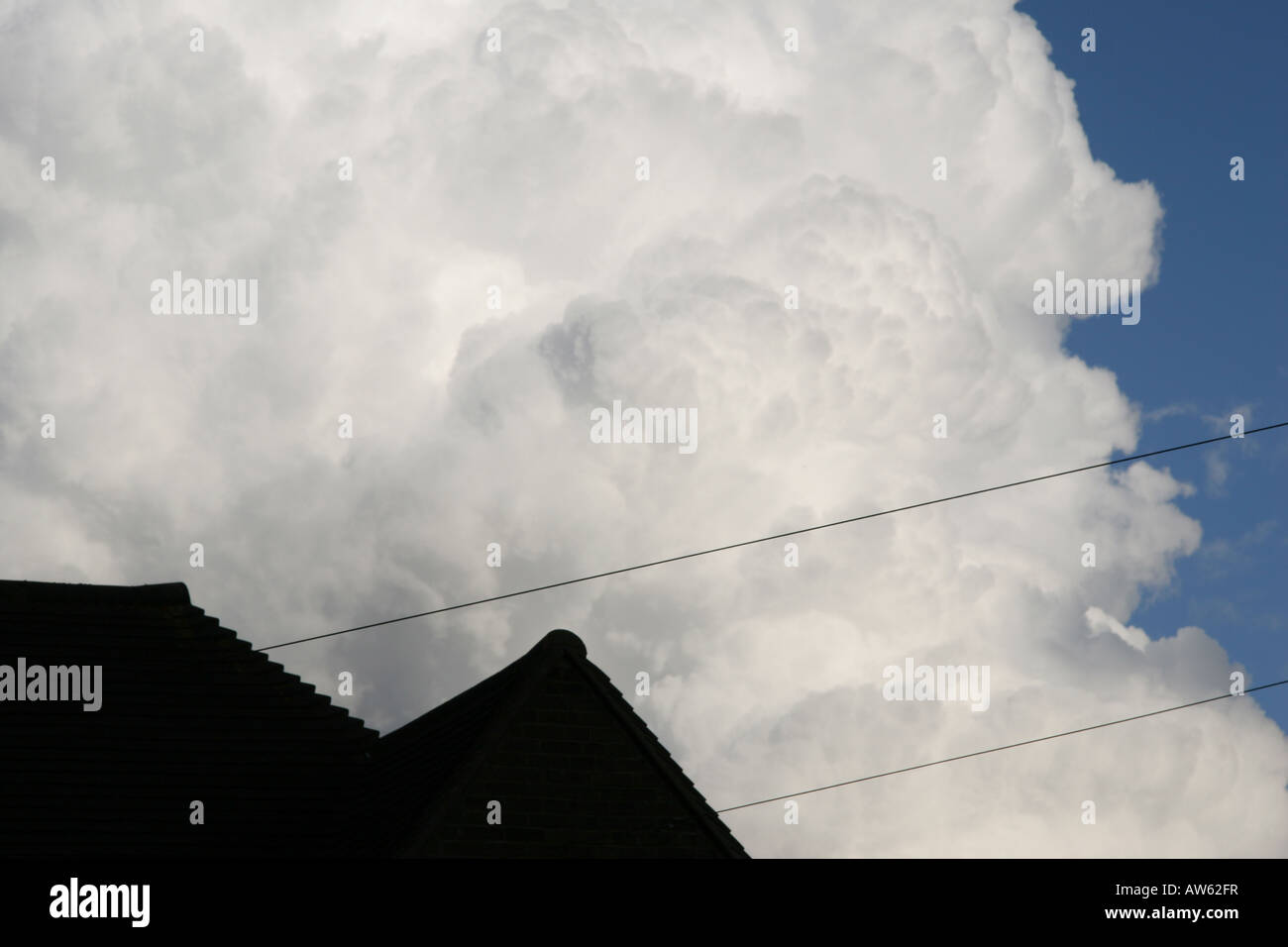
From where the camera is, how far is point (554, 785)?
15.4 m

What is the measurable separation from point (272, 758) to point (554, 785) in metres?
4.60

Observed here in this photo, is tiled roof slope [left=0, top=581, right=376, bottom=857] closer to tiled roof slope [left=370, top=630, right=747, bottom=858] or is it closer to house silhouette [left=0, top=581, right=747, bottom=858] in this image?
house silhouette [left=0, top=581, right=747, bottom=858]

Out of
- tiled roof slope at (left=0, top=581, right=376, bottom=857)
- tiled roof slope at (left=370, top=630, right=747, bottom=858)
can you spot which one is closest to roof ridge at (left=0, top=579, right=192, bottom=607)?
tiled roof slope at (left=0, top=581, right=376, bottom=857)

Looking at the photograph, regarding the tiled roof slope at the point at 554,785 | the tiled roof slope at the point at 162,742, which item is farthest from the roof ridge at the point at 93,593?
the tiled roof slope at the point at 554,785

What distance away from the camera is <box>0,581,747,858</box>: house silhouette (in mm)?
15273

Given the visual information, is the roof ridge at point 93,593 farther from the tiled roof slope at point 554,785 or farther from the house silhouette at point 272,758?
the tiled roof slope at point 554,785

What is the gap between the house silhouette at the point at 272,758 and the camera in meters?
15.3

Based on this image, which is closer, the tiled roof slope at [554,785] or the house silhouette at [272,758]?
the tiled roof slope at [554,785]

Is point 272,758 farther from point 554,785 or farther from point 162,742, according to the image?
point 554,785

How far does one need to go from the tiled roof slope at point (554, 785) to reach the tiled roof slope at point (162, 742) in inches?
70.1

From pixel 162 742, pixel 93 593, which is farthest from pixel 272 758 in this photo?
pixel 93 593
